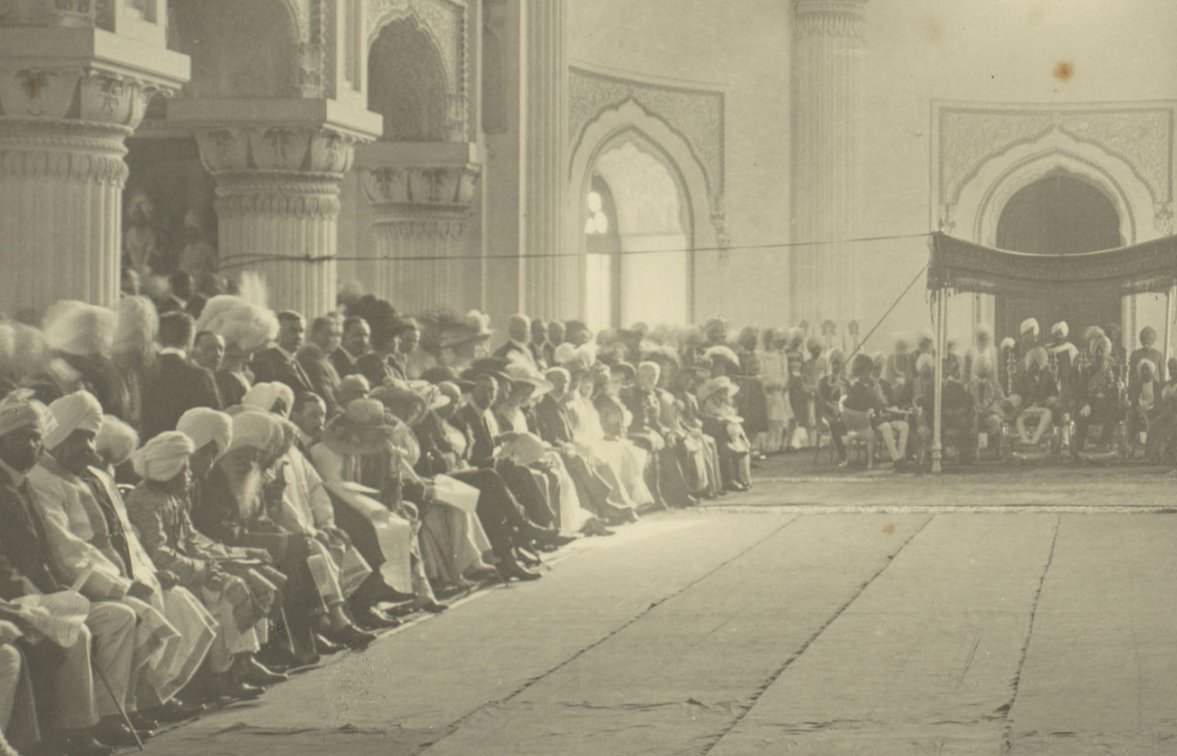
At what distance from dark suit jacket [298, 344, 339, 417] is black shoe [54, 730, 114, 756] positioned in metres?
4.14

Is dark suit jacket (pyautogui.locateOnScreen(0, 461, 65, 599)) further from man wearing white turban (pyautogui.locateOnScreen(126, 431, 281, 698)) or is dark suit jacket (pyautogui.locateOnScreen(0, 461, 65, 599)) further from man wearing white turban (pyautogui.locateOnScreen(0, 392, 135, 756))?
man wearing white turban (pyautogui.locateOnScreen(126, 431, 281, 698))

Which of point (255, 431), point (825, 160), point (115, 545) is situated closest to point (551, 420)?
point (255, 431)

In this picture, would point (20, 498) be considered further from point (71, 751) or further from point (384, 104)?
point (384, 104)

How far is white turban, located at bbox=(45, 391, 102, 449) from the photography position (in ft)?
22.9

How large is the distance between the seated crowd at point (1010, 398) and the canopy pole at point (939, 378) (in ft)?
0.67

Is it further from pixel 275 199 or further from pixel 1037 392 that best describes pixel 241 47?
pixel 1037 392

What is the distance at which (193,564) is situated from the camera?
7.62 meters

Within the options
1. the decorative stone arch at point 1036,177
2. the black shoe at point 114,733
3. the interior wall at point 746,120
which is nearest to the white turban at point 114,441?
the black shoe at point 114,733

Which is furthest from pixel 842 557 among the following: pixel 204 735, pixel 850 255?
pixel 850 255

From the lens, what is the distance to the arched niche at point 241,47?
13531mm

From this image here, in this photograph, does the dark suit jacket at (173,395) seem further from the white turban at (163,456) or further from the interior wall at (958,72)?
the interior wall at (958,72)

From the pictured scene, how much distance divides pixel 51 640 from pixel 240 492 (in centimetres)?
194

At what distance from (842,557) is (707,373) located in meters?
6.02

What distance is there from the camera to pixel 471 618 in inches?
385
